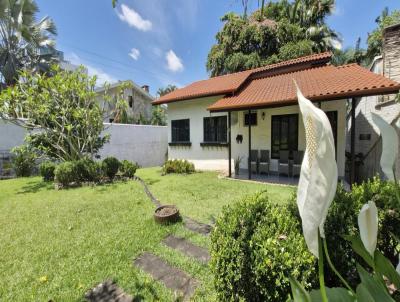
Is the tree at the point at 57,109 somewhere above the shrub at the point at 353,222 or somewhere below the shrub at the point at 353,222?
above

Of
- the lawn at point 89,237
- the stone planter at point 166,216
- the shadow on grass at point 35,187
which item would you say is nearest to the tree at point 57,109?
the shadow on grass at point 35,187

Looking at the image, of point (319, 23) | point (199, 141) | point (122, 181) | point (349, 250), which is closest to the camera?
point (349, 250)

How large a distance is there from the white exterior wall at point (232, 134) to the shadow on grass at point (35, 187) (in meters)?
6.41

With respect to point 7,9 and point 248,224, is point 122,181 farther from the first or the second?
point 7,9

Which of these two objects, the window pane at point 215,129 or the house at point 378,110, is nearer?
the house at point 378,110

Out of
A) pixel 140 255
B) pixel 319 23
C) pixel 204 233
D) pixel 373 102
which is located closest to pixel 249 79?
pixel 373 102

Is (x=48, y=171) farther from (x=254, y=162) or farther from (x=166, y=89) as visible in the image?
(x=166, y=89)

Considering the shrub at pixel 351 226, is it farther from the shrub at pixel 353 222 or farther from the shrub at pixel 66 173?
the shrub at pixel 66 173

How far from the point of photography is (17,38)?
17.2m

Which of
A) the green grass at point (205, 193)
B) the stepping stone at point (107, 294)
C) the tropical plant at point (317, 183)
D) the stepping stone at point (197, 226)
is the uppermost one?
the tropical plant at point (317, 183)

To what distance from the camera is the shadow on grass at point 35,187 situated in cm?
788

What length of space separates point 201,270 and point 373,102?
10.2 meters

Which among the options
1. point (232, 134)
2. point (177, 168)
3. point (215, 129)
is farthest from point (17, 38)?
point (232, 134)

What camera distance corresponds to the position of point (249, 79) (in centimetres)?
1194
